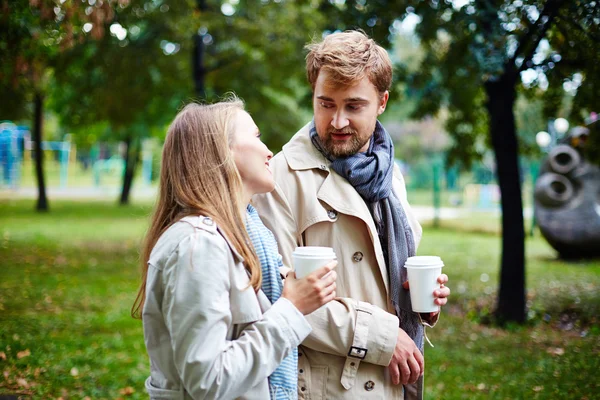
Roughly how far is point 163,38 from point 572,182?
876 centimetres

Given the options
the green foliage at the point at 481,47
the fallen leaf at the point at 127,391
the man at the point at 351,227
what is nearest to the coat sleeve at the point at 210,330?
the man at the point at 351,227

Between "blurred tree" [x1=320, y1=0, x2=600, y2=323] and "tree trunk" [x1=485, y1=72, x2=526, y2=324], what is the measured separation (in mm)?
11

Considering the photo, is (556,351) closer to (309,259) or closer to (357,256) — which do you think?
(357,256)

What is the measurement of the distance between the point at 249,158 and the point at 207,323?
63 centimetres

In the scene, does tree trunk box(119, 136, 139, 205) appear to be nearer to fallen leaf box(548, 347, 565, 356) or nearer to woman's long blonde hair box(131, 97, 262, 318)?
fallen leaf box(548, 347, 565, 356)

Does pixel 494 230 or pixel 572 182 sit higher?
Answer: pixel 572 182

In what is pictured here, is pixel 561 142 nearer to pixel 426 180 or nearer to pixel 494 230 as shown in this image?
pixel 494 230

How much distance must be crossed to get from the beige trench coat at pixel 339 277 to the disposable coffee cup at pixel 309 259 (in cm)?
36

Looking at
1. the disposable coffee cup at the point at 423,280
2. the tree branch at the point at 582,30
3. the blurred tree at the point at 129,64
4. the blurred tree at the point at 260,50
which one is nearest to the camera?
the disposable coffee cup at the point at 423,280

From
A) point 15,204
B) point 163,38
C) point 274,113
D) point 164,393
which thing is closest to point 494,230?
point 274,113

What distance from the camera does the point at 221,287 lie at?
1.99 m

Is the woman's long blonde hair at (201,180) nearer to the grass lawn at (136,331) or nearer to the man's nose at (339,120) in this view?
the man's nose at (339,120)

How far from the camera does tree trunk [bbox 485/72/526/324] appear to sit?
312 inches

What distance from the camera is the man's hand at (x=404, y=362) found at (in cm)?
258
